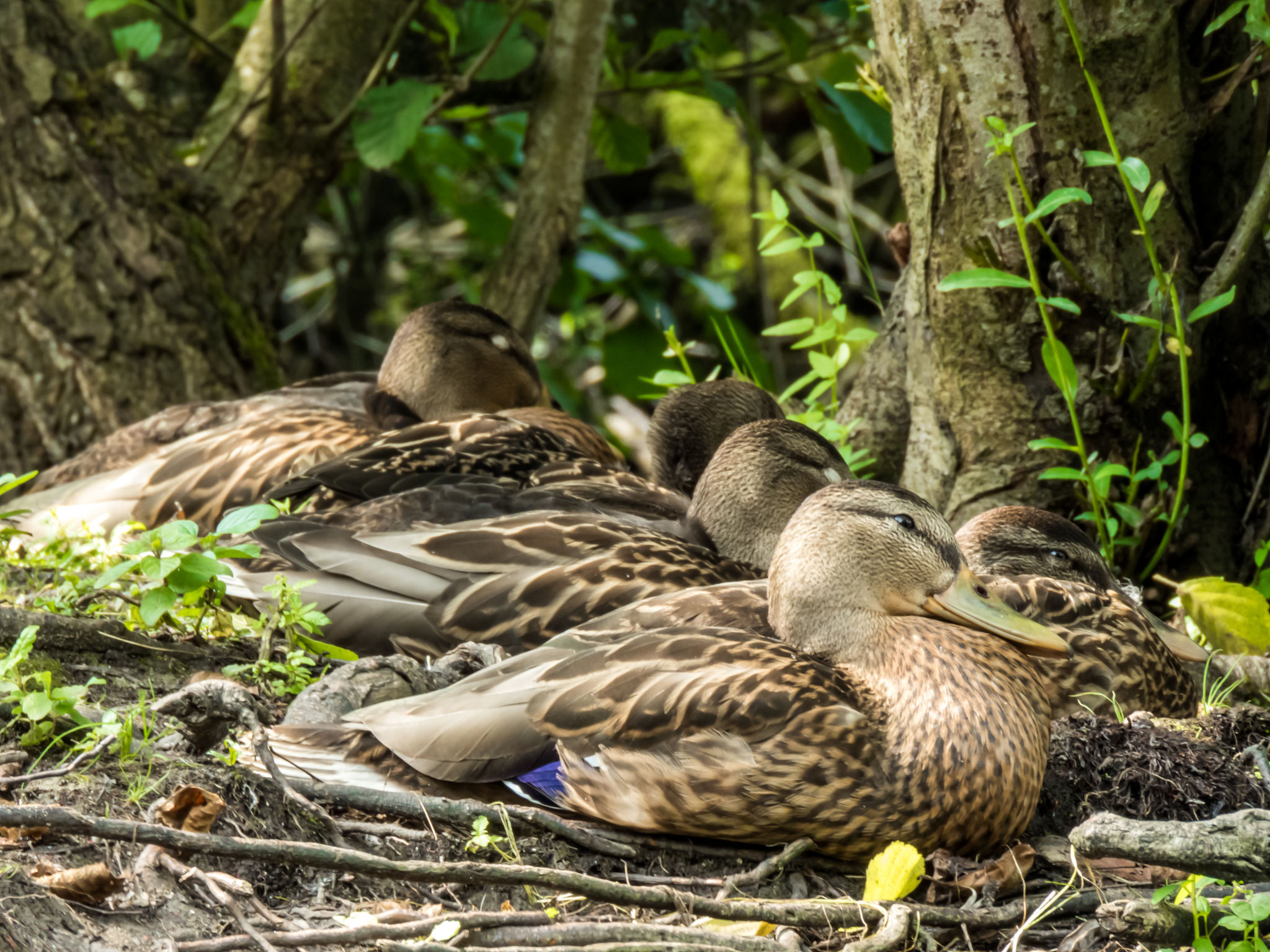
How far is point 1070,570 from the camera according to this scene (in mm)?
3922

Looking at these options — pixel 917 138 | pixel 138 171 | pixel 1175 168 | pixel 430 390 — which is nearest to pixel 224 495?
pixel 430 390

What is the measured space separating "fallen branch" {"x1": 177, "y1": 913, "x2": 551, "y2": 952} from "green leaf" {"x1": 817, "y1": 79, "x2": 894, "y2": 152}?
15.0ft

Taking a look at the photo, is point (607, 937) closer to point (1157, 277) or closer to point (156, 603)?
point (156, 603)

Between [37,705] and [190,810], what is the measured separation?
1.37 ft

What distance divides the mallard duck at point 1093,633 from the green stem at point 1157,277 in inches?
14.8

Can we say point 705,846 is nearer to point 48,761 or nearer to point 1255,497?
point 48,761

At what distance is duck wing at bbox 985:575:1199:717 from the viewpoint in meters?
3.47

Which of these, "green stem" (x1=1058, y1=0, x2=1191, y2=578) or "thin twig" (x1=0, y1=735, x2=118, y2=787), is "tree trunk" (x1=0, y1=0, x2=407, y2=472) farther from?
"green stem" (x1=1058, y1=0, x2=1191, y2=578)

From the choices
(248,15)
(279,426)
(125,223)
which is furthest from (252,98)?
(279,426)

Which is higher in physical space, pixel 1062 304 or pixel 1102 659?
pixel 1062 304

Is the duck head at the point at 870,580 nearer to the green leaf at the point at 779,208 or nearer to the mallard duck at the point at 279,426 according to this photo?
the green leaf at the point at 779,208

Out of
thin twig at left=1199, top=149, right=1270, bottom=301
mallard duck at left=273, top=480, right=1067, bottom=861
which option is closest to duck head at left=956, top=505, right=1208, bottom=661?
mallard duck at left=273, top=480, right=1067, bottom=861

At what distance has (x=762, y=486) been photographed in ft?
14.2

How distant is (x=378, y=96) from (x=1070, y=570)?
3.71m
